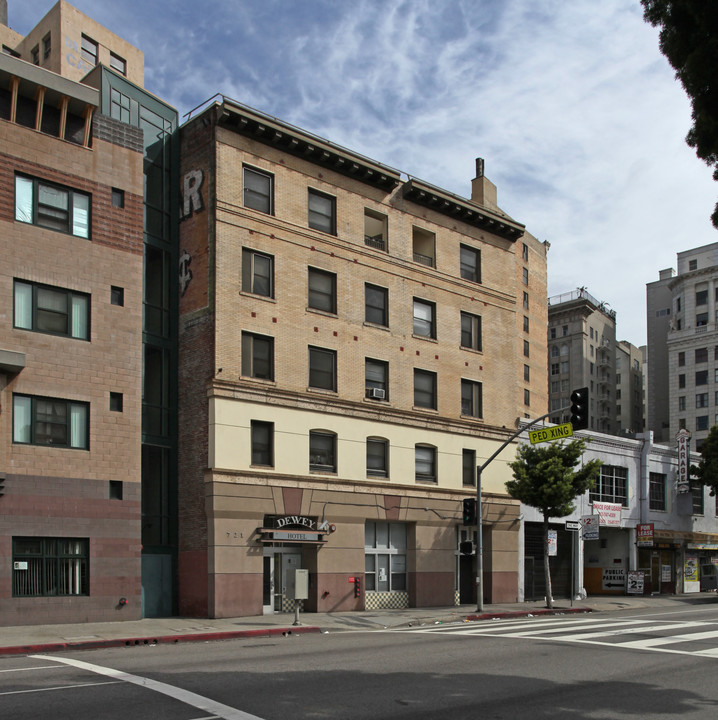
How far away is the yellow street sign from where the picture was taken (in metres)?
29.3

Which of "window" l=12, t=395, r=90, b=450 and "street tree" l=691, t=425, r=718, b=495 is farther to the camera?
"street tree" l=691, t=425, r=718, b=495

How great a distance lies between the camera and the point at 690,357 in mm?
102188

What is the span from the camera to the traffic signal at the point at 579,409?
25672mm

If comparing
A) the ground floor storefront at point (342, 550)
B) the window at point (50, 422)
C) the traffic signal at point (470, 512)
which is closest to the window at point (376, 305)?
the ground floor storefront at point (342, 550)

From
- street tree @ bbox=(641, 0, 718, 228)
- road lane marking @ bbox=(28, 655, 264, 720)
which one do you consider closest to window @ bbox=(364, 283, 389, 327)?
road lane marking @ bbox=(28, 655, 264, 720)

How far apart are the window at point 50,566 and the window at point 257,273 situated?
9844 mm

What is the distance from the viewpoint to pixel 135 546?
86.7 ft

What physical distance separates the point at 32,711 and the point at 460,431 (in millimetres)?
26345

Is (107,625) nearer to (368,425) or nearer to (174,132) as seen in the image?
(368,425)

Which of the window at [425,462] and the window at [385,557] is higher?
the window at [425,462]

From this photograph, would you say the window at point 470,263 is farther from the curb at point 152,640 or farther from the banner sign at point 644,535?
the curb at point 152,640

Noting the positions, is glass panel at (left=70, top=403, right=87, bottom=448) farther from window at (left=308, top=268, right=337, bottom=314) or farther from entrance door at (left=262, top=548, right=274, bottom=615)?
window at (left=308, top=268, right=337, bottom=314)

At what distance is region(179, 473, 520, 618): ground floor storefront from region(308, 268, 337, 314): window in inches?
255

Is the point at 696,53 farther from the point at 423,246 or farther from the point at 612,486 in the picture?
the point at 612,486
